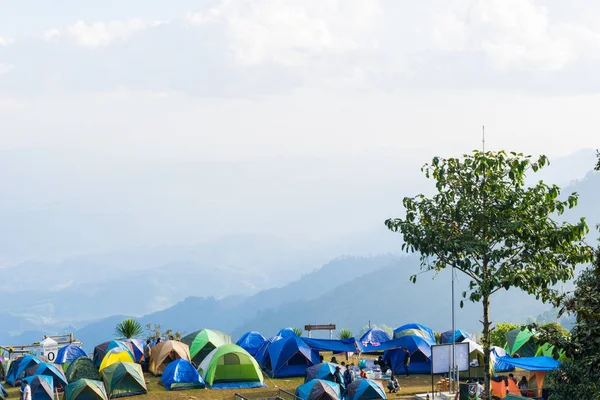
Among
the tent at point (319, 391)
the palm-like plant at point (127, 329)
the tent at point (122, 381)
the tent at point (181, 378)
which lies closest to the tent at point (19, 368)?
the tent at point (122, 381)

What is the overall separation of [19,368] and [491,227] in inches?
894

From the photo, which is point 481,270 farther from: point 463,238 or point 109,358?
point 109,358

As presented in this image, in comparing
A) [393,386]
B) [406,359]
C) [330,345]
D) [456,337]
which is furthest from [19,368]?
[456,337]

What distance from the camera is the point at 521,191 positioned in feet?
82.9

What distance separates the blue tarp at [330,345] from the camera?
3700cm

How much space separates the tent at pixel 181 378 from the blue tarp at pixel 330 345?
19.7 ft

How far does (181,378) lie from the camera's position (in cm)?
3350

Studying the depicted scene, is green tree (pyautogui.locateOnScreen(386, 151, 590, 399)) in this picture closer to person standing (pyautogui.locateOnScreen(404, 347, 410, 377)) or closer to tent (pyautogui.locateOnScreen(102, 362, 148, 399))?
person standing (pyautogui.locateOnScreen(404, 347, 410, 377))

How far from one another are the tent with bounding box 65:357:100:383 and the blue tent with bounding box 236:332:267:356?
28.7 feet

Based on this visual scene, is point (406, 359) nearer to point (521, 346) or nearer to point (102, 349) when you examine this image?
point (521, 346)

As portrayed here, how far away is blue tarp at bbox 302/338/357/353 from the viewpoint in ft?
121

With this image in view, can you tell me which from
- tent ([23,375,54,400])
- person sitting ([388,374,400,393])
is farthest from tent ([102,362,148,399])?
person sitting ([388,374,400,393])

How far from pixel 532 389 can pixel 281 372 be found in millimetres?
11399

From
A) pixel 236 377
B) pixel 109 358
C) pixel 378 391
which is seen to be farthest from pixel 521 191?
pixel 109 358
